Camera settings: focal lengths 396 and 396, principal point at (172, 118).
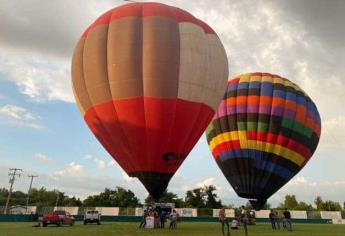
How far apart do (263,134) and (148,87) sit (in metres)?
16.2

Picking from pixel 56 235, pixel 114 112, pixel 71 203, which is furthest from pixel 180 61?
pixel 71 203

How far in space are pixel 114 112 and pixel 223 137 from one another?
17190mm

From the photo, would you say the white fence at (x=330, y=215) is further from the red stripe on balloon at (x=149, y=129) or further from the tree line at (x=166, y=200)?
the red stripe on balloon at (x=149, y=129)

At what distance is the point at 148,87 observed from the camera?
2436 cm

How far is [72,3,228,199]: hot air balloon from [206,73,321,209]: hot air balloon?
38.6 feet

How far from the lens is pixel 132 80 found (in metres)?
24.4

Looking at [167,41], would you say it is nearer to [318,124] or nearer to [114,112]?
[114,112]

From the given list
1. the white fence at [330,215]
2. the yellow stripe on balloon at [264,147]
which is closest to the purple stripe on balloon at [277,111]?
the yellow stripe on balloon at [264,147]

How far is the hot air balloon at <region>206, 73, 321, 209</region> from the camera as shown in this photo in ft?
121

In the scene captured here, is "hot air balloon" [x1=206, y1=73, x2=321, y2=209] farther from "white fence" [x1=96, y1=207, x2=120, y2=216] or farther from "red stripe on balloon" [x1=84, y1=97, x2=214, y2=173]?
"white fence" [x1=96, y1=207, x2=120, y2=216]

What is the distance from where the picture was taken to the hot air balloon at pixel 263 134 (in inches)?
1449

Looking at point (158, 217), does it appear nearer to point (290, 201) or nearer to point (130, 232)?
point (130, 232)

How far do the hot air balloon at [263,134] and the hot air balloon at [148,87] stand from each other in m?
11.8

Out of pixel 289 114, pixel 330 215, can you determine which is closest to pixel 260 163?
pixel 289 114
